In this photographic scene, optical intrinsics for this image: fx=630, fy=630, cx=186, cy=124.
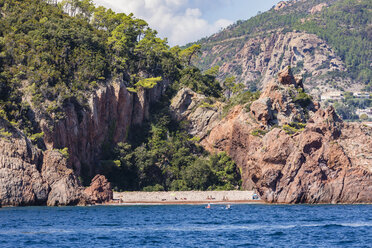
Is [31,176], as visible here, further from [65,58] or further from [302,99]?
[302,99]

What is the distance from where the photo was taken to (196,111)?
116250 mm

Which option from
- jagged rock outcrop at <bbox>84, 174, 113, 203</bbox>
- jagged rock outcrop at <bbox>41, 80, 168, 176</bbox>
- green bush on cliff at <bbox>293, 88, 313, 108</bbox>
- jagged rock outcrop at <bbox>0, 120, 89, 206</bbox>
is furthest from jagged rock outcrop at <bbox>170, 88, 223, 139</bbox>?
jagged rock outcrop at <bbox>0, 120, 89, 206</bbox>

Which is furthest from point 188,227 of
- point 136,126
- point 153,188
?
point 136,126

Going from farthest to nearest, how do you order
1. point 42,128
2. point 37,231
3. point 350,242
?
point 42,128
point 37,231
point 350,242

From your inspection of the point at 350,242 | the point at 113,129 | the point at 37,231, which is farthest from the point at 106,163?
the point at 350,242

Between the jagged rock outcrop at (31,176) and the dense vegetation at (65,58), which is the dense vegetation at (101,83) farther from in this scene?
the jagged rock outcrop at (31,176)

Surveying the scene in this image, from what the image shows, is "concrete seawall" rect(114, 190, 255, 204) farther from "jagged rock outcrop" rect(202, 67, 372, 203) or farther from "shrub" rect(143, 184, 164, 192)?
"jagged rock outcrop" rect(202, 67, 372, 203)

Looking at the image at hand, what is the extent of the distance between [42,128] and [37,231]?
1423 inches

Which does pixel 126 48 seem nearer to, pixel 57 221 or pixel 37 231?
pixel 57 221

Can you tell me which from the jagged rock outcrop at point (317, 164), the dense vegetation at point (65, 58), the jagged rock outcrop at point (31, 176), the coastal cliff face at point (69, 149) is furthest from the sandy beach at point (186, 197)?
the dense vegetation at point (65, 58)

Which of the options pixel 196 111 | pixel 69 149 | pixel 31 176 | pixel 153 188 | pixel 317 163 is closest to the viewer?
pixel 31 176

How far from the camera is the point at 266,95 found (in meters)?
105

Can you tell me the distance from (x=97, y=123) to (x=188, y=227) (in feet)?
149

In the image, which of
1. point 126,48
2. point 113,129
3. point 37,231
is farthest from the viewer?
point 126,48
